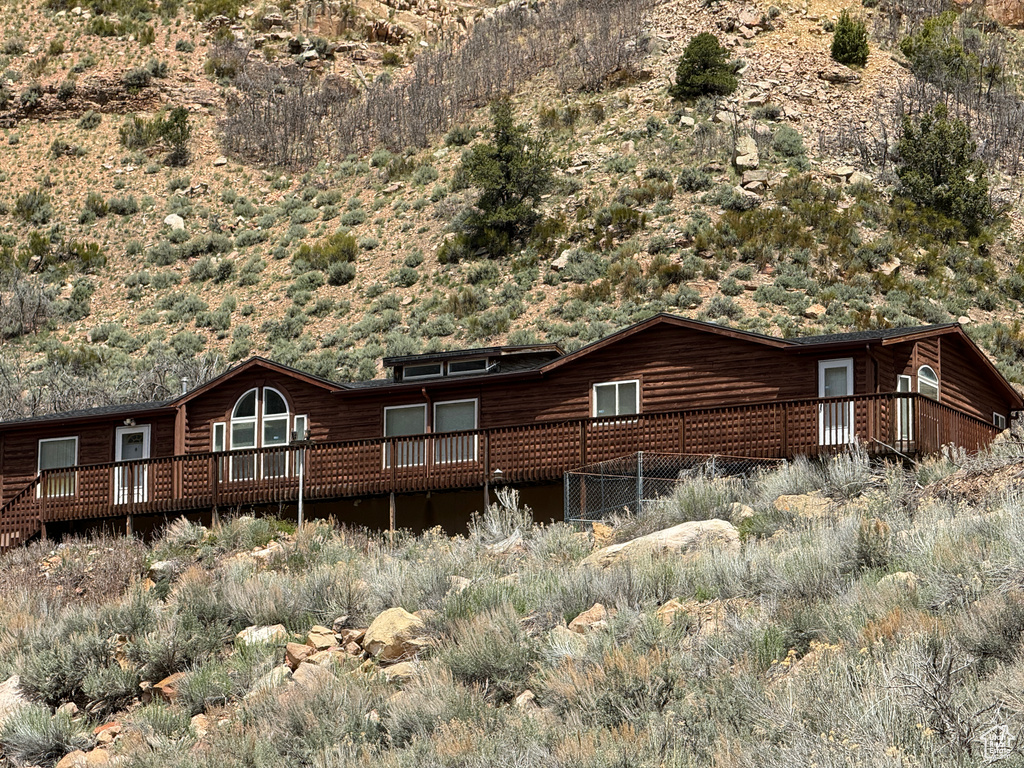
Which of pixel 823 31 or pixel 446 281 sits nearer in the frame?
pixel 446 281

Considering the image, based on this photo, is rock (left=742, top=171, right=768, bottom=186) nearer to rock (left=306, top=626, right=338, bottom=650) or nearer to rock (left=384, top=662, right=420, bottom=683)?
rock (left=306, top=626, right=338, bottom=650)

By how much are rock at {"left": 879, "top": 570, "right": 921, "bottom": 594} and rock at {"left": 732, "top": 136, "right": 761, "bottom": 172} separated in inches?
1678

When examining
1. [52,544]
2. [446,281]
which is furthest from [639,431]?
[446,281]

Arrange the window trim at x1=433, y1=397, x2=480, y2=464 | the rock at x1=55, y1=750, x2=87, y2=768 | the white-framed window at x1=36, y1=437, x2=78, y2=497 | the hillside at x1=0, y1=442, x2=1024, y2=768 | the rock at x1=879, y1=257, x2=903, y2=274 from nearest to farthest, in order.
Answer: the hillside at x1=0, y1=442, x2=1024, y2=768
the rock at x1=55, y1=750, x2=87, y2=768
the window trim at x1=433, y1=397, x2=480, y2=464
the white-framed window at x1=36, y1=437, x2=78, y2=497
the rock at x1=879, y1=257, x2=903, y2=274

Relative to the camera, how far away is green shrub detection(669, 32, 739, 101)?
194ft

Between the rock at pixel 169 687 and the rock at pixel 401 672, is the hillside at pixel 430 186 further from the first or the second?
the rock at pixel 401 672

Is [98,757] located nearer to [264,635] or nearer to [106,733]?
[106,733]

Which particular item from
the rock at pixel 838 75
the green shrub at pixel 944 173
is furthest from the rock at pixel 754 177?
the rock at pixel 838 75

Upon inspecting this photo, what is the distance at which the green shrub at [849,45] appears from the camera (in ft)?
203

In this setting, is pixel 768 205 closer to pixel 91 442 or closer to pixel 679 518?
pixel 91 442

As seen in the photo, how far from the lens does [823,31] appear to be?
6419 centimetres

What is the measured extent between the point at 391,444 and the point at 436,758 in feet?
54.3

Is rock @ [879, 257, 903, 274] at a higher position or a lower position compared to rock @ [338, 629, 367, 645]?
higher

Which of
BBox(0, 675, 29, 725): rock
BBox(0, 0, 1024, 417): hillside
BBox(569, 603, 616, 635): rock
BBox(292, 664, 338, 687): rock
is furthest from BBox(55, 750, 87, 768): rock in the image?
BBox(0, 0, 1024, 417): hillside
